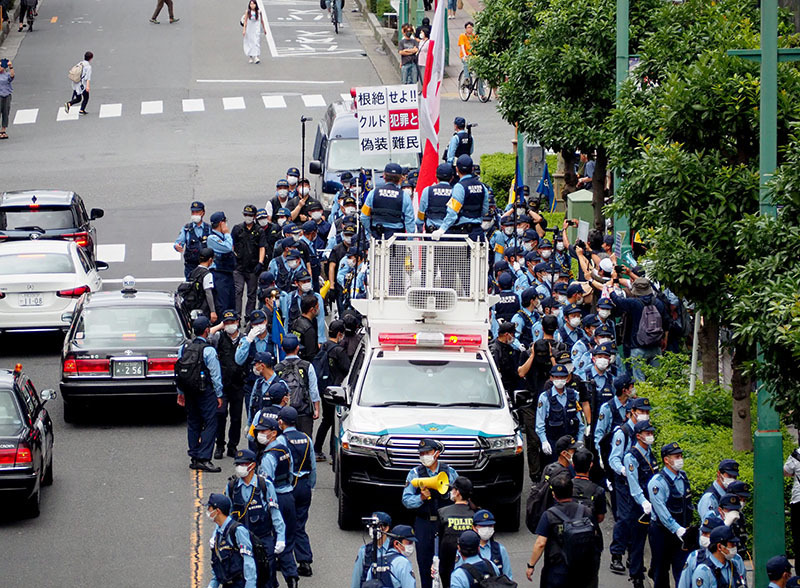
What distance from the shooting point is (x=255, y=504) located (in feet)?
40.7

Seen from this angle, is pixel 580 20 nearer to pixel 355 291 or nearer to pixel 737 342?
pixel 355 291

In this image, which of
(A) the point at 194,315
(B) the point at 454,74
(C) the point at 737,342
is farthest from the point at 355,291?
(B) the point at 454,74

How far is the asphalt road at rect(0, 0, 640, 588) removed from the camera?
579 inches

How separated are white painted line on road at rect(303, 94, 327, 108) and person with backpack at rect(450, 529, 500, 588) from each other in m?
30.6

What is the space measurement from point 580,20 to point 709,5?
5152mm

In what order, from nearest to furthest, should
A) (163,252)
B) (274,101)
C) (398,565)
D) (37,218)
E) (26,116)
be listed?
(398,565)
(37,218)
(163,252)
(26,116)
(274,101)

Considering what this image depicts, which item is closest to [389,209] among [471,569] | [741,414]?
[741,414]

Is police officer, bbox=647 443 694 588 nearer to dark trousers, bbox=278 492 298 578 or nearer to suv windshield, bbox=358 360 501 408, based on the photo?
suv windshield, bbox=358 360 501 408

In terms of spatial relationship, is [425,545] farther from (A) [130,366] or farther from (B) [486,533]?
(A) [130,366]

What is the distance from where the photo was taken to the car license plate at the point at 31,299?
21.6m

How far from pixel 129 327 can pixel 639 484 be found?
7712 millimetres

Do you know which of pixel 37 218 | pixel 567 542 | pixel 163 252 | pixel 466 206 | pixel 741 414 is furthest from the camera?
pixel 163 252

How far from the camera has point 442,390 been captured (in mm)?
15375

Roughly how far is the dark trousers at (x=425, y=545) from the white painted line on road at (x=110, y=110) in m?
29.4
